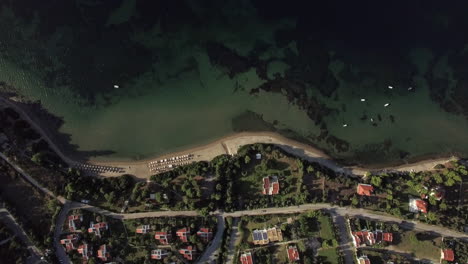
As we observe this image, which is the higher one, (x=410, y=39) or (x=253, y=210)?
(x=410, y=39)

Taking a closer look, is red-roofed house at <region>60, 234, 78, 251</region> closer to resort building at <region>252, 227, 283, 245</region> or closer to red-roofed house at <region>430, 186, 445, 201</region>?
resort building at <region>252, 227, 283, 245</region>

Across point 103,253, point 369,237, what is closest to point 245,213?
point 369,237

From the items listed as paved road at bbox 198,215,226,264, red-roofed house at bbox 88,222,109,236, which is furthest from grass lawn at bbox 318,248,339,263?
red-roofed house at bbox 88,222,109,236

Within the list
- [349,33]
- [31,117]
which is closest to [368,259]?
[349,33]

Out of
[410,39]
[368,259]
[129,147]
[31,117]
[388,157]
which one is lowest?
[368,259]

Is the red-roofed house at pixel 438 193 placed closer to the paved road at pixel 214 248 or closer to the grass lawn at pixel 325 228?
the grass lawn at pixel 325 228

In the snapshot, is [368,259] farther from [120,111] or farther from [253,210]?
[120,111]

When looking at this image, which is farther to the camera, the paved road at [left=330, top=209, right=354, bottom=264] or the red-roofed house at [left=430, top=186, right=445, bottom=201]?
the red-roofed house at [left=430, top=186, right=445, bottom=201]
